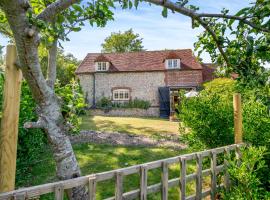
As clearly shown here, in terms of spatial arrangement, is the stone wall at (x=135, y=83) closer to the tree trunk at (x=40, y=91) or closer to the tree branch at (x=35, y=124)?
the tree trunk at (x=40, y=91)

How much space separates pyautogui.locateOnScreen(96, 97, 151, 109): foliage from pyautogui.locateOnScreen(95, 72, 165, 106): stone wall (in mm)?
633

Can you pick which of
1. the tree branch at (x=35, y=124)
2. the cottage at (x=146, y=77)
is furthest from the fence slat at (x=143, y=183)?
the cottage at (x=146, y=77)

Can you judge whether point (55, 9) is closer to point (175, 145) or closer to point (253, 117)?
point (253, 117)

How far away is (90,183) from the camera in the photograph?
345 centimetres

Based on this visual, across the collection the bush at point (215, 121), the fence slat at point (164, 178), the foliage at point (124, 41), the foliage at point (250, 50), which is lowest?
the fence slat at point (164, 178)

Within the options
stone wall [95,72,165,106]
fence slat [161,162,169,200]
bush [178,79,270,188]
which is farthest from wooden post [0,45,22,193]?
stone wall [95,72,165,106]

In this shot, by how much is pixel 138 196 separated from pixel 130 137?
9.54 m

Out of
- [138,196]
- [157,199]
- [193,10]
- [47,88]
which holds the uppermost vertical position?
[193,10]

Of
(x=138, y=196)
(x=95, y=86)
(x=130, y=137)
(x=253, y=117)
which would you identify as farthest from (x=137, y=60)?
(x=138, y=196)

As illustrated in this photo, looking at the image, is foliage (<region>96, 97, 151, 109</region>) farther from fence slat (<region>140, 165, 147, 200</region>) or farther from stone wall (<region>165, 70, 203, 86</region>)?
fence slat (<region>140, 165, 147, 200</region>)

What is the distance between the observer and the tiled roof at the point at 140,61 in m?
32.2

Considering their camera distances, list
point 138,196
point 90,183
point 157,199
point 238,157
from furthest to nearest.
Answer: point 157,199
point 238,157
point 138,196
point 90,183

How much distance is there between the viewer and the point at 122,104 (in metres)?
32.1

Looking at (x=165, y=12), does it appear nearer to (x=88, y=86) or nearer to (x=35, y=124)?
(x=35, y=124)
